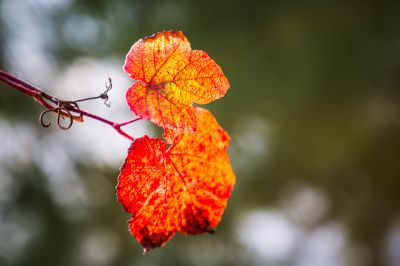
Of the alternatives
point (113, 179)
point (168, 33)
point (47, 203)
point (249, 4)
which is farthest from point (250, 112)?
point (168, 33)

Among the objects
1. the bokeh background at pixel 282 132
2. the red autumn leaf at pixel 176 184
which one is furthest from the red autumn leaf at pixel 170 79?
the bokeh background at pixel 282 132

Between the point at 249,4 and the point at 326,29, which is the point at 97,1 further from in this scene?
the point at 326,29

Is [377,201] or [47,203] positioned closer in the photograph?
[47,203]

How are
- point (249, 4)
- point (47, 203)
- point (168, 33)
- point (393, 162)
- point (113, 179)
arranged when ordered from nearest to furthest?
point (168, 33), point (47, 203), point (113, 179), point (249, 4), point (393, 162)

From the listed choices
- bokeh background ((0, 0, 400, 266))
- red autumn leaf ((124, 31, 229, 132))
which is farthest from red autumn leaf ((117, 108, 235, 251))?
bokeh background ((0, 0, 400, 266))

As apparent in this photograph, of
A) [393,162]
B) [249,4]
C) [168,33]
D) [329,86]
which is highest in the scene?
[249,4]

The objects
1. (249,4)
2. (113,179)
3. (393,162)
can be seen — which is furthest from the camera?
(393,162)

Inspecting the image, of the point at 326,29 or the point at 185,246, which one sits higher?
the point at 326,29
